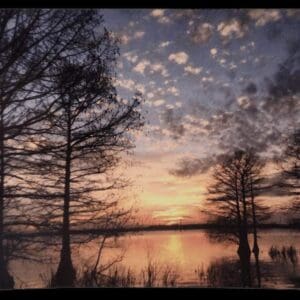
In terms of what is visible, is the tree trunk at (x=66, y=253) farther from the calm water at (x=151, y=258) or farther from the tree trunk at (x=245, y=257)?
the tree trunk at (x=245, y=257)

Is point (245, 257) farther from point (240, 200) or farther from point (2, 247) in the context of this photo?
point (2, 247)

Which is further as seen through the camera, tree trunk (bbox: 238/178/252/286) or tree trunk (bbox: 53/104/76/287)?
tree trunk (bbox: 238/178/252/286)

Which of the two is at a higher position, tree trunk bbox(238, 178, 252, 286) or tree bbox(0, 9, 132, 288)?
tree bbox(0, 9, 132, 288)

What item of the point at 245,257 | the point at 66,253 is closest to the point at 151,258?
the point at 66,253

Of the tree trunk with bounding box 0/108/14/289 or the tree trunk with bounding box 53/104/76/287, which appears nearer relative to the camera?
the tree trunk with bounding box 0/108/14/289

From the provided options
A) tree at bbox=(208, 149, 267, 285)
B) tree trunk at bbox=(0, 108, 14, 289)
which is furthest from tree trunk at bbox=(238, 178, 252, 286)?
tree trunk at bbox=(0, 108, 14, 289)

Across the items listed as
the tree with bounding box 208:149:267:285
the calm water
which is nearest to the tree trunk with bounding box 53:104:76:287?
the calm water

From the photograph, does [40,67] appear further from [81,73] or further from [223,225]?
[223,225]

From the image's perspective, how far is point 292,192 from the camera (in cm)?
861

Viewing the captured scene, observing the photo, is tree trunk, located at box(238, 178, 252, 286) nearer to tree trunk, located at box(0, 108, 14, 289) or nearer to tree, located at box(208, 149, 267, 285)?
tree, located at box(208, 149, 267, 285)

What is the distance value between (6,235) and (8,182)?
38.3 inches

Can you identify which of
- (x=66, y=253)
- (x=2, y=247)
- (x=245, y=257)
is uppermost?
(x=2, y=247)

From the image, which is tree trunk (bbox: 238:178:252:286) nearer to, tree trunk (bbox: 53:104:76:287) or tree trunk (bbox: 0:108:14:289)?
tree trunk (bbox: 53:104:76:287)
